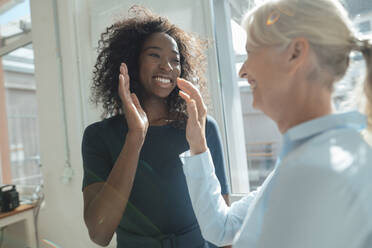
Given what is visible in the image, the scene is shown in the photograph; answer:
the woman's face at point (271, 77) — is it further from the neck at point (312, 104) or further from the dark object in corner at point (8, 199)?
the dark object in corner at point (8, 199)

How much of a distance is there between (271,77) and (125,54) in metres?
0.42

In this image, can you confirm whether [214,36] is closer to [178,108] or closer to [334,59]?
[178,108]

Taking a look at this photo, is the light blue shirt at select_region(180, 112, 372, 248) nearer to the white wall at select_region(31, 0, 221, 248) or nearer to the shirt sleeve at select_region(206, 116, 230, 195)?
the shirt sleeve at select_region(206, 116, 230, 195)

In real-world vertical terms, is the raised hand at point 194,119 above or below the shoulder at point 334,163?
above

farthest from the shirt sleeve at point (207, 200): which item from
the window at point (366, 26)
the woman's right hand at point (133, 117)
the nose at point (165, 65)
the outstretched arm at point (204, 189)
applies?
the window at point (366, 26)

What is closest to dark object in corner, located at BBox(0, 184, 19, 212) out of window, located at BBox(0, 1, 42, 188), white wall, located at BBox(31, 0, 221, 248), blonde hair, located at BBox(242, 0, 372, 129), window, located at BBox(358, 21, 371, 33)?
window, located at BBox(0, 1, 42, 188)

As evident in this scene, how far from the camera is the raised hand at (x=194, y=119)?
558mm

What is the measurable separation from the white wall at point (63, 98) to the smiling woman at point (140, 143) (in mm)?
36

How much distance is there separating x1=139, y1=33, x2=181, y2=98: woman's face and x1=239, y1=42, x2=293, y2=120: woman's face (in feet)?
0.89

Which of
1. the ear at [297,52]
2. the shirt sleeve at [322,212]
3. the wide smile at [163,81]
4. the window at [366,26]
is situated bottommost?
the shirt sleeve at [322,212]

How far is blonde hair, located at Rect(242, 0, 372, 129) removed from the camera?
320mm

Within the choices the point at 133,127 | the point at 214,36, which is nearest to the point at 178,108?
the point at 133,127

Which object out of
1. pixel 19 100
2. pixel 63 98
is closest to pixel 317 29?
pixel 63 98

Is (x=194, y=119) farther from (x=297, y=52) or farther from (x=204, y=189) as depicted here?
(x=297, y=52)
